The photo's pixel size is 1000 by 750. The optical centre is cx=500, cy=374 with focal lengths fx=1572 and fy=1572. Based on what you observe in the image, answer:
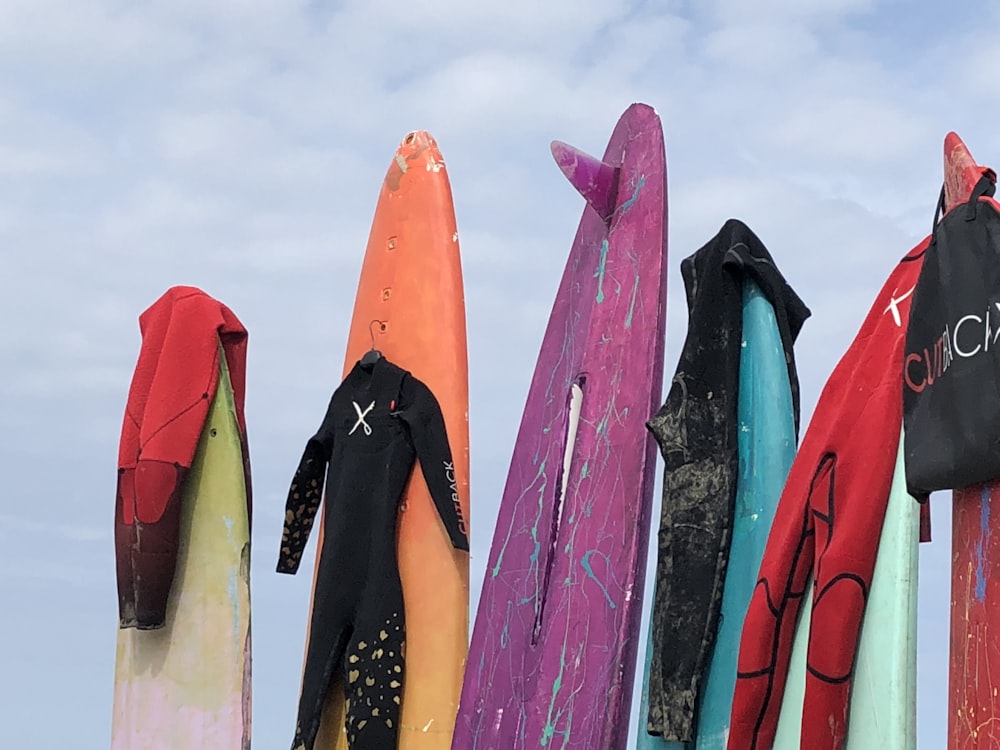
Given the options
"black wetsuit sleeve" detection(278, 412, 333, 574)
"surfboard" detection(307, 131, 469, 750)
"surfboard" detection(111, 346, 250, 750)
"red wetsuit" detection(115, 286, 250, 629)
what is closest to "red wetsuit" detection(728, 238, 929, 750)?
"surfboard" detection(307, 131, 469, 750)

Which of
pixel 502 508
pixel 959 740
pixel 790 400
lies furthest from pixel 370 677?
pixel 959 740

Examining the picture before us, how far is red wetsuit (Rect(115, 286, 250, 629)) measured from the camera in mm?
4523

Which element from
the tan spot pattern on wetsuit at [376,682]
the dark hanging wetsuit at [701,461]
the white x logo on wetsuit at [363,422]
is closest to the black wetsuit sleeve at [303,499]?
the white x logo on wetsuit at [363,422]

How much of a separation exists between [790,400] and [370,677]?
4.43ft

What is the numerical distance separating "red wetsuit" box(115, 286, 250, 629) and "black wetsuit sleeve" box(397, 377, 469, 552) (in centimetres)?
63

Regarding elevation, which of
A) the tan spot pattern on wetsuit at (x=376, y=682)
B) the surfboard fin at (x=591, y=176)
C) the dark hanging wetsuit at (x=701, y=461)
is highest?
the surfboard fin at (x=591, y=176)

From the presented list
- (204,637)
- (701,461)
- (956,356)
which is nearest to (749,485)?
(701,461)

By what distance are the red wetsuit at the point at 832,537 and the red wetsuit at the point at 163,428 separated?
1.86 meters

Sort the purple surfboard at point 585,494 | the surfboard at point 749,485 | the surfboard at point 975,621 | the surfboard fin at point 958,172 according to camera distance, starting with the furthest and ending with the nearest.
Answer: the purple surfboard at point 585,494 → the surfboard at point 749,485 → the surfboard fin at point 958,172 → the surfboard at point 975,621

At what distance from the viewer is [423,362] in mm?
4535

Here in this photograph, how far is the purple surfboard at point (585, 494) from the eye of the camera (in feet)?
12.9

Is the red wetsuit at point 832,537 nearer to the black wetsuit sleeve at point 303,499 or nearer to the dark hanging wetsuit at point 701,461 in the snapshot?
the dark hanging wetsuit at point 701,461

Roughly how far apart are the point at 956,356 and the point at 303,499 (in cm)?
229

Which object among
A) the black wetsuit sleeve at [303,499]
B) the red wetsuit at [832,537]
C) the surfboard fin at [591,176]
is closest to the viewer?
the red wetsuit at [832,537]
